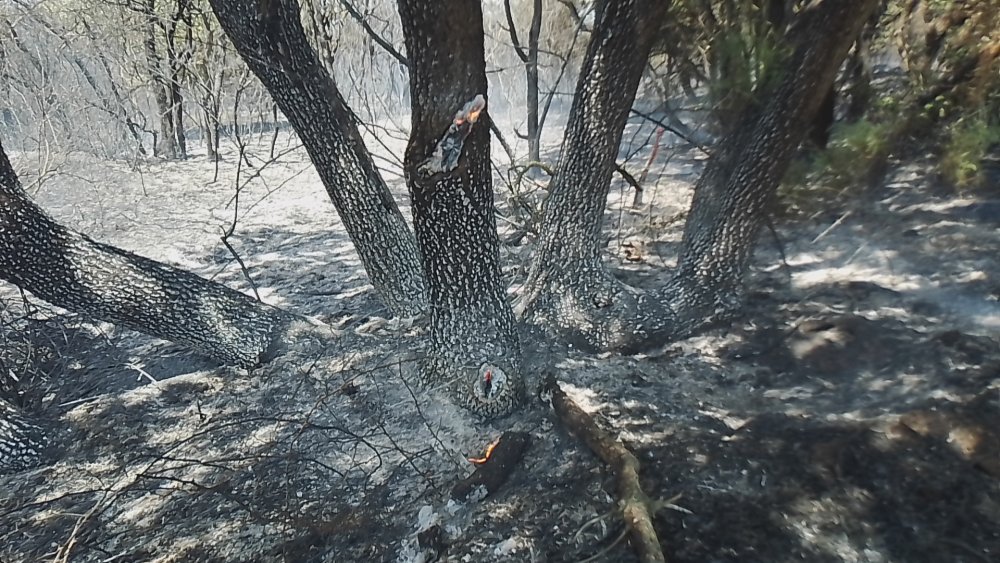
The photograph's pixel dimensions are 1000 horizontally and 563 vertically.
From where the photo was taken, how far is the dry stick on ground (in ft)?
8.93

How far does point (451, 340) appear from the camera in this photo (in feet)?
12.6

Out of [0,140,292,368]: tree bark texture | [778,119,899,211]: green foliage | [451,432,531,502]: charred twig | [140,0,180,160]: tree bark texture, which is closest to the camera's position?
[451,432,531,502]: charred twig

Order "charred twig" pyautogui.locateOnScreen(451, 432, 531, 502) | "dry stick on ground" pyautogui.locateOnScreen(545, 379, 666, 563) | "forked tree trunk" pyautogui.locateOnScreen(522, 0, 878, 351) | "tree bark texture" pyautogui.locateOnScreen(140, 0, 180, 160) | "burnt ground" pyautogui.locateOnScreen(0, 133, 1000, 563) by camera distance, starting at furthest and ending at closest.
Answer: "tree bark texture" pyautogui.locateOnScreen(140, 0, 180, 160) → "forked tree trunk" pyautogui.locateOnScreen(522, 0, 878, 351) → "charred twig" pyautogui.locateOnScreen(451, 432, 531, 502) → "burnt ground" pyautogui.locateOnScreen(0, 133, 1000, 563) → "dry stick on ground" pyautogui.locateOnScreen(545, 379, 666, 563)

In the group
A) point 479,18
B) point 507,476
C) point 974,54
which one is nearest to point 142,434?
point 507,476

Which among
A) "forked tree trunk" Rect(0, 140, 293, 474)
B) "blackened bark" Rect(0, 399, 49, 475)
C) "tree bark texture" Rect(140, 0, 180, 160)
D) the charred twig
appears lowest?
the charred twig

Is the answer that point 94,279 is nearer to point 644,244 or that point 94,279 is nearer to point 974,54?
point 644,244

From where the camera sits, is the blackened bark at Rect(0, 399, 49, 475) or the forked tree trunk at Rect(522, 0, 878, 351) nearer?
the blackened bark at Rect(0, 399, 49, 475)

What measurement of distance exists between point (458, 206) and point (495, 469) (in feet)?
4.89

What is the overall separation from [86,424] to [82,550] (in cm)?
125

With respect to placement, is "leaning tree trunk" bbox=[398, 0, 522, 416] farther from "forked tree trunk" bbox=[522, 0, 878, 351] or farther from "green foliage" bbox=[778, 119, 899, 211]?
"green foliage" bbox=[778, 119, 899, 211]

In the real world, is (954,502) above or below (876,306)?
below

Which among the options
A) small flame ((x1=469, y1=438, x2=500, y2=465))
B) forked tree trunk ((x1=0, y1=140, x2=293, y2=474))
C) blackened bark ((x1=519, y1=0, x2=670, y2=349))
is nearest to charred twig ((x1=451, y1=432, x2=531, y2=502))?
small flame ((x1=469, y1=438, x2=500, y2=465))

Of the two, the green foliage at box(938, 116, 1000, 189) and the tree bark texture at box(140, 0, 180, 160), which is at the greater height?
the tree bark texture at box(140, 0, 180, 160)

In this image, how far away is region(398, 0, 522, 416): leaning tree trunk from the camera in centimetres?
274
